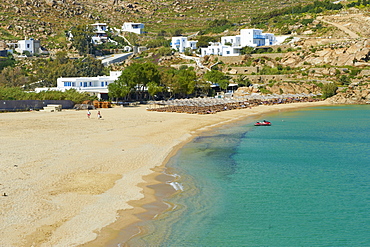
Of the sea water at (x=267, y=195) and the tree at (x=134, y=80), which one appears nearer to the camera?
the sea water at (x=267, y=195)

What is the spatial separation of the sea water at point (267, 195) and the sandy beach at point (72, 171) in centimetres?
200

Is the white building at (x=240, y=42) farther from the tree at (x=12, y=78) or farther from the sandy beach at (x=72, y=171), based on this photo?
the sandy beach at (x=72, y=171)

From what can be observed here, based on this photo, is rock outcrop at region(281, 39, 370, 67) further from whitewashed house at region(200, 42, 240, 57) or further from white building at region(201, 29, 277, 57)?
whitewashed house at region(200, 42, 240, 57)

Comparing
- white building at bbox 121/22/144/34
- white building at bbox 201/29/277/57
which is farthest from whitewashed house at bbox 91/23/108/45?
white building at bbox 201/29/277/57

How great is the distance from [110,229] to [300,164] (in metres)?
15.5

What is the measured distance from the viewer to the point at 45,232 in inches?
534

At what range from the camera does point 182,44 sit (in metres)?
115

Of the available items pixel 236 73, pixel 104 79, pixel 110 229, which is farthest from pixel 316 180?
pixel 236 73

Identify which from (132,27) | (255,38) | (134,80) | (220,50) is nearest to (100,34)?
(132,27)

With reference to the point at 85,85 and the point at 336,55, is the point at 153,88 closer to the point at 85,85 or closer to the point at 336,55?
the point at 85,85

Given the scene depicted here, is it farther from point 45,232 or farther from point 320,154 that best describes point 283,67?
point 45,232

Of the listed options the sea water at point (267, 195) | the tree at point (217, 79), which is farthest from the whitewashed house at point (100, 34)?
the sea water at point (267, 195)

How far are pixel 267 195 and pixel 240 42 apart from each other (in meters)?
89.8

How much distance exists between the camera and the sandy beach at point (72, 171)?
556 inches
